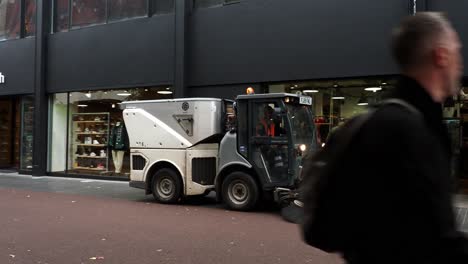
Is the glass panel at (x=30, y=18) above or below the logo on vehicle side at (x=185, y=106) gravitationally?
above

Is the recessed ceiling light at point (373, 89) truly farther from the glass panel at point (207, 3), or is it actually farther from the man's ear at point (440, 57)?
the man's ear at point (440, 57)

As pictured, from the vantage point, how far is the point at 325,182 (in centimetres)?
170

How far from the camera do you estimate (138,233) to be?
825 centimetres

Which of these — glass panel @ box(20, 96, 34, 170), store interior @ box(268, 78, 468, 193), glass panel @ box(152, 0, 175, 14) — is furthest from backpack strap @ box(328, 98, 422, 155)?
glass panel @ box(20, 96, 34, 170)

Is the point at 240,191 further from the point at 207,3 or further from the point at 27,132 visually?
the point at 27,132

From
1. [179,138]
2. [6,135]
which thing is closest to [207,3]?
[179,138]

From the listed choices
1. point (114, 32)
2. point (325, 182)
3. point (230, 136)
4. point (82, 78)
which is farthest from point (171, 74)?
point (325, 182)

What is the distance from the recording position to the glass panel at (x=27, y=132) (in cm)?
1982

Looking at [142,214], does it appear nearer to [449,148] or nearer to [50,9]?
[449,148]

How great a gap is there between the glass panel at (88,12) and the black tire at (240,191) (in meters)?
9.44

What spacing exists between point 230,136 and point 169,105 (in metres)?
1.91

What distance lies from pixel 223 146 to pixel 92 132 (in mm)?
8755

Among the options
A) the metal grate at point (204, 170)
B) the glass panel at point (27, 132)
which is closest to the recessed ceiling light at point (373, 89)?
the metal grate at point (204, 170)

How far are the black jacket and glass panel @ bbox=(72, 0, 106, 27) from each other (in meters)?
17.4
